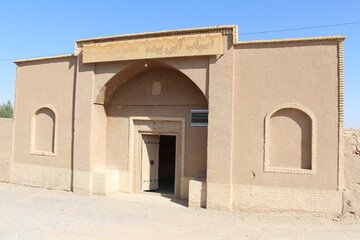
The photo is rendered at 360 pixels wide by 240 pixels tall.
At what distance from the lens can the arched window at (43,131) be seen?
43.1 feet

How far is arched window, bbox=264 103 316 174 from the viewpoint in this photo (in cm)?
945

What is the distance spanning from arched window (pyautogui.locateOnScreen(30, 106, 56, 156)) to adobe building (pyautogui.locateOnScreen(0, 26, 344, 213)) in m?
0.04

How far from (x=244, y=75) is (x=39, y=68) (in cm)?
779

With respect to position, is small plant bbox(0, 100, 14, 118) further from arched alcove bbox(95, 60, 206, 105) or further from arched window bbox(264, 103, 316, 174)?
arched window bbox(264, 103, 316, 174)

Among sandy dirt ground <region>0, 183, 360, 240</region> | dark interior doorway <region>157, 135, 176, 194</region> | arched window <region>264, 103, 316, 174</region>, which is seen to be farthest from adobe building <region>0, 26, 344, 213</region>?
dark interior doorway <region>157, 135, 176, 194</region>

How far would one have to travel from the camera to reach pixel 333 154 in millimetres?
9148

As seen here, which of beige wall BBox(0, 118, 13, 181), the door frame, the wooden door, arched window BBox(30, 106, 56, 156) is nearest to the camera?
the door frame

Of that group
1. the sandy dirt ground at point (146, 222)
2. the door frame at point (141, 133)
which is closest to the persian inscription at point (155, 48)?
the door frame at point (141, 133)

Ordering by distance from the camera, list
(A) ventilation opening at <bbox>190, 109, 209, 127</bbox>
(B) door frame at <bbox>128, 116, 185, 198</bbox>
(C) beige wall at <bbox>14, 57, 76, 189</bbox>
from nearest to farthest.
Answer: (A) ventilation opening at <bbox>190, 109, 209, 127</bbox> < (B) door frame at <bbox>128, 116, 185, 198</bbox> < (C) beige wall at <bbox>14, 57, 76, 189</bbox>

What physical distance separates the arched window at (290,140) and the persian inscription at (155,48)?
247cm

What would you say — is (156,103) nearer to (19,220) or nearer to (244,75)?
(244,75)

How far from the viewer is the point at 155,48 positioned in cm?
1109

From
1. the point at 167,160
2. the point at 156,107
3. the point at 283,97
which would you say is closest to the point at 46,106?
the point at 156,107

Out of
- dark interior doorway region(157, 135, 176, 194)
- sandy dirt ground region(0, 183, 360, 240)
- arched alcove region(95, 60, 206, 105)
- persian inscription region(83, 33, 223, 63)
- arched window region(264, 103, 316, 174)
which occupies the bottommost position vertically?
sandy dirt ground region(0, 183, 360, 240)
